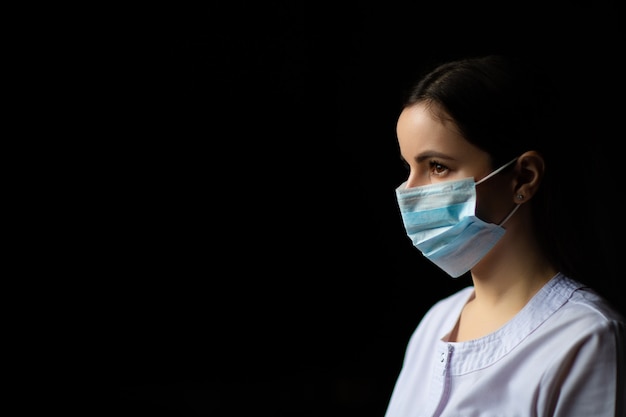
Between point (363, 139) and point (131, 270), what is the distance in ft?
3.35

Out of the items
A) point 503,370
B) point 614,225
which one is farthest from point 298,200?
point 503,370

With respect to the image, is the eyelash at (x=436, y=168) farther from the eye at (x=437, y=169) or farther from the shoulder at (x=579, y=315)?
the shoulder at (x=579, y=315)

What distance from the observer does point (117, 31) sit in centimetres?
250

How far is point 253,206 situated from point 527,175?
59.2 inches

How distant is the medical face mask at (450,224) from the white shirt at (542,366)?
15 cm

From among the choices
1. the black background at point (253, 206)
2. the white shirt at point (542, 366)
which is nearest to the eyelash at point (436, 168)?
the white shirt at point (542, 366)

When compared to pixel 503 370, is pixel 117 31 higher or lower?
higher

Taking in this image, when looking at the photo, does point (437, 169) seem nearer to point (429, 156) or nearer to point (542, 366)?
point (429, 156)

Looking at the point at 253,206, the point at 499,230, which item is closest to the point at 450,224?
the point at 499,230

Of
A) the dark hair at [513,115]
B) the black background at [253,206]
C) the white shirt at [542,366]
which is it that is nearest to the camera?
the white shirt at [542,366]

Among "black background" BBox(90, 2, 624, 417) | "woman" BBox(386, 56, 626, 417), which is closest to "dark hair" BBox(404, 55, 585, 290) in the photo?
"woman" BBox(386, 56, 626, 417)

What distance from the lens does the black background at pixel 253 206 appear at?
255 cm

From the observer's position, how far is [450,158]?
1.30 metres

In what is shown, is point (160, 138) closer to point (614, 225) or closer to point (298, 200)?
point (298, 200)
